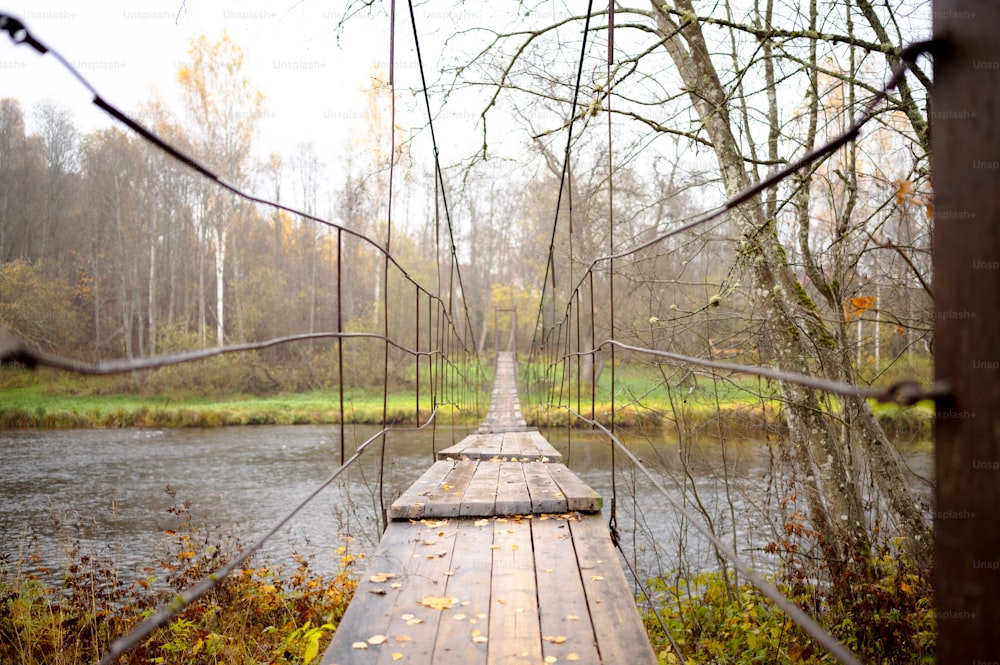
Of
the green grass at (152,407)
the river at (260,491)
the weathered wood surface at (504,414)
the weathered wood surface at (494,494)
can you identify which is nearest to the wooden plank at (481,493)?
the weathered wood surface at (494,494)

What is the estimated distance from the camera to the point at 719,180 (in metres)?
3.80

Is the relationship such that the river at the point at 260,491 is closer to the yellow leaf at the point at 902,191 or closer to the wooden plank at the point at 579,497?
the wooden plank at the point at 579,497

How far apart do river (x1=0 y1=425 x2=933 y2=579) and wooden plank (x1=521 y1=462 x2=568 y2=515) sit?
0.82 metres

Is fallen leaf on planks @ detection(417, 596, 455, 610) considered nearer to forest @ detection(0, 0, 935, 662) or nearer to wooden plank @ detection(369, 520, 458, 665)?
wooden plank @ detection(369, 520, 458, 665)

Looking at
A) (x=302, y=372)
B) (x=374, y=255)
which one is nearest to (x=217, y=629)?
(x=302, y=372)

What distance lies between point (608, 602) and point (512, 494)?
2.61ft

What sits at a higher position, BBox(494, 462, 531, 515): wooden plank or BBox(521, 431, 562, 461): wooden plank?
BBox(494, 462, 531, 515): wooden plank

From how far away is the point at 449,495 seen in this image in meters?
2.05

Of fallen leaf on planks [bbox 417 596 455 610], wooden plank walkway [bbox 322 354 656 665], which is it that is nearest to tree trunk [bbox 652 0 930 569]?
wooden plank walkway [bbox 322 354 656 665]

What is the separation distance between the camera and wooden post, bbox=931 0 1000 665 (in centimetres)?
40

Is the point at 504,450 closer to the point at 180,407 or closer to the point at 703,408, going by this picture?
the point at 703,408

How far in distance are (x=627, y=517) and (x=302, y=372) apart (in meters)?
11.0

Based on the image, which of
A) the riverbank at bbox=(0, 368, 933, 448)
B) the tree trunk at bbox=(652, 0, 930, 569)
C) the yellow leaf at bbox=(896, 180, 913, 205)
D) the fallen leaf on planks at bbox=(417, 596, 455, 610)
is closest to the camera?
the fallen leaf on planks at bbox=(417, 596, 455, 610)

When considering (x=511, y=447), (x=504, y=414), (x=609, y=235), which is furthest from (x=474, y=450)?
(x=504, y=414)
